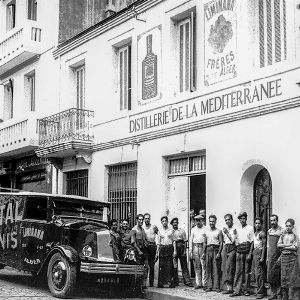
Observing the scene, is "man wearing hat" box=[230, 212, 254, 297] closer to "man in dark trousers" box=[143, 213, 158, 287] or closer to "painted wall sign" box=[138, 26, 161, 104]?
"man in dark trousers" box=[143, 213, 158, 287]

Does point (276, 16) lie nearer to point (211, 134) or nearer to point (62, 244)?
point (211, 134)

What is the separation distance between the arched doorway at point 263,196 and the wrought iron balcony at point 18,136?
9.12m

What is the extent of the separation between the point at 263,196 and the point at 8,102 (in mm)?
13413

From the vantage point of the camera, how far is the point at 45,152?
61.8 feet

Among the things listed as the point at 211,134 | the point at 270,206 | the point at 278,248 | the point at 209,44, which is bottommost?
the point at 278,248

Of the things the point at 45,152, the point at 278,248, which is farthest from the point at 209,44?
the point at 45,152

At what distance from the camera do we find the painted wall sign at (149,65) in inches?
611

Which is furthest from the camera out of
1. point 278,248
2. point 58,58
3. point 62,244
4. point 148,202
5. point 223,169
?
point 58,58

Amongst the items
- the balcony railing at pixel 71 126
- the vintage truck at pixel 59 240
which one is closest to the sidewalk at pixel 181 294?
the vintage truck at pixel 59 240

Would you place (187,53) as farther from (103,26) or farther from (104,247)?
(104,247)

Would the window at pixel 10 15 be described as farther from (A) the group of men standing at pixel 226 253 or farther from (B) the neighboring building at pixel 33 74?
(A) the group of men standing at pixel 226 253

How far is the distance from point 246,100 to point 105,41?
6279 mm

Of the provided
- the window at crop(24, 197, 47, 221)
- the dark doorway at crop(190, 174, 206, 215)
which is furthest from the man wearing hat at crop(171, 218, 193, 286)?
the window at crop(24, 197, 47, 221)

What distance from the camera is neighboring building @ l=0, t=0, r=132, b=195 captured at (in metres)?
20.0
